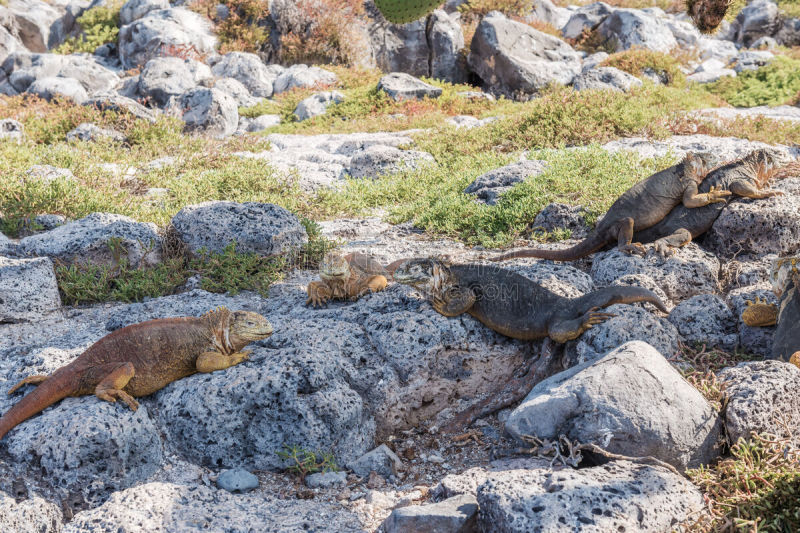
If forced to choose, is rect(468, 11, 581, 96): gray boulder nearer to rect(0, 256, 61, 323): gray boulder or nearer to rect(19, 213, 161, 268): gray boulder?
rect(19, 213, 161, 268): gray boulder

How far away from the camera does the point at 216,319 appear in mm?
4184

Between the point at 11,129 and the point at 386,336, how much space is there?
34.9 ft

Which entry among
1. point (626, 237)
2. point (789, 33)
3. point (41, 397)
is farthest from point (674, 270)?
point (789, 33)

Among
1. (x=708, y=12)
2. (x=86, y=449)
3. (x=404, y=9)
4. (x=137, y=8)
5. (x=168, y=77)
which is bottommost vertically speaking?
(x=168, y=77)

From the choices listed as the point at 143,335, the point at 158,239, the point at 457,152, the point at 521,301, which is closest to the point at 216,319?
the point at 143,335

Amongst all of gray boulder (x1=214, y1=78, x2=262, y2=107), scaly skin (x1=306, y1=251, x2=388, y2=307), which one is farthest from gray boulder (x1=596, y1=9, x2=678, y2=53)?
scaly skin (x1=306, y1=251, x2=388, y2=307)

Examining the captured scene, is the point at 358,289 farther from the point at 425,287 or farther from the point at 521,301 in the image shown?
the point at 521,301

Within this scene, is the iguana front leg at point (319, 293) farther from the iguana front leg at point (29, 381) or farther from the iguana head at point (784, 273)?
the iguana head at point (784, 273)

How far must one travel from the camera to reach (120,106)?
12.4m

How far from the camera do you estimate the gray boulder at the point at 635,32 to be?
2098 centimetres

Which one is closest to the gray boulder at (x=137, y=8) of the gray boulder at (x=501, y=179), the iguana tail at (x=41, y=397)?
the gray boulder at (x=501, y=179)

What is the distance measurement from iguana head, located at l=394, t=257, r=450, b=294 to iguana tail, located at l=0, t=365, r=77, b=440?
225 cm

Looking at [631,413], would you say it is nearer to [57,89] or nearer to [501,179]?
[501,179]

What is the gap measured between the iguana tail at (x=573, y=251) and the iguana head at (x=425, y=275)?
1.56m
